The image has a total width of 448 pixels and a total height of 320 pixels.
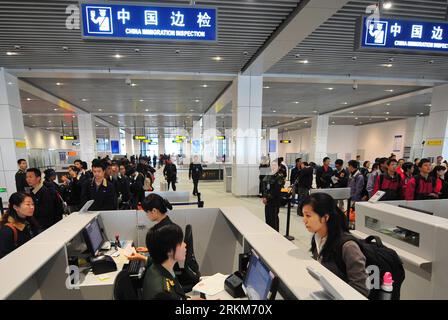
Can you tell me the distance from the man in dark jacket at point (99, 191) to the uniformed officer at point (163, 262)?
2247 mm

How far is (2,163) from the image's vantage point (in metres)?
6.79

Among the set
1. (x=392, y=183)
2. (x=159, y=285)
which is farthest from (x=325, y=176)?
(x=159, y=285)

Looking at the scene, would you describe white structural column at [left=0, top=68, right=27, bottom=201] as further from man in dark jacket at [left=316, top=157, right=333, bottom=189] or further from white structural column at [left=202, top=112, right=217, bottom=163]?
white structural column at [left=202, top=112, right=217, bottom=163]

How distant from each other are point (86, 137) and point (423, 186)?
15697mm

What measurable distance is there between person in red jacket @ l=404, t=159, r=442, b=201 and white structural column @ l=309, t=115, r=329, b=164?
40.9 feet

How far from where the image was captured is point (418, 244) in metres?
2.52

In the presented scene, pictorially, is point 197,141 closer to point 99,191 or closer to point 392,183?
point 392,183

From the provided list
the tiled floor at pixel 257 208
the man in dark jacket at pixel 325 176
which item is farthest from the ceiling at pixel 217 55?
the tiled floor at pixel 257 208

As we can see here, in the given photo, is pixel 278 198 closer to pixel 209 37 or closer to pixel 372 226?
pixel 372 226

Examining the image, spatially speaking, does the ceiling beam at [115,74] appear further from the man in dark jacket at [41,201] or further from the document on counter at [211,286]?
the document on counter at [211,286]

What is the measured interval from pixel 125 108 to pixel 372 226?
44.2 ft

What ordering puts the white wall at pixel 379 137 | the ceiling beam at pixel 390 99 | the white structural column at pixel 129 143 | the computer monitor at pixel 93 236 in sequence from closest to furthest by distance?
the computer monitor at pixel 93 236 → the ceiling beam at pixel 390 99 → the white wall at pixel 379 137 → the white structural column at pixel 129 143

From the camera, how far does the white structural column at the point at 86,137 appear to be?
1399cm
